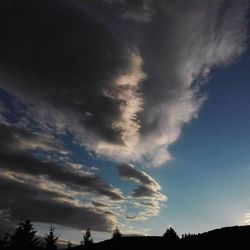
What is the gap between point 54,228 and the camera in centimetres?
7712

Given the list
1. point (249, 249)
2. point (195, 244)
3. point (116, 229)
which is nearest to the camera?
point (249, 249)

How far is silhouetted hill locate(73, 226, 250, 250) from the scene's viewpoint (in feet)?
88.5

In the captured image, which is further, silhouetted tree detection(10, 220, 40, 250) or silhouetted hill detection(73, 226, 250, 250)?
silhouetted tree detection(10, 220, 40, 250)

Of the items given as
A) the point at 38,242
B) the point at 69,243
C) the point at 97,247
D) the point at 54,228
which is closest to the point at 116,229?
the point at 69,243

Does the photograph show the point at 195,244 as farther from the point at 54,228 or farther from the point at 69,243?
the point at 69,243

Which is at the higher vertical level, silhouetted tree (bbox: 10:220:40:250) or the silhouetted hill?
silhouetted tree (bbox: 10:220:40:250)

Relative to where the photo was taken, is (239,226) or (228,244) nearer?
(228,244)

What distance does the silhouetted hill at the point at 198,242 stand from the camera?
26975 mm

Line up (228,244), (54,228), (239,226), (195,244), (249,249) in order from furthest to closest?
(54,228) < (239,226) < (195,244) < (228,244) < (249,249)

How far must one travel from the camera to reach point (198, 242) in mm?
29469

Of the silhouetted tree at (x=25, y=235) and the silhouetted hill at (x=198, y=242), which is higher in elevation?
the silhouetted tree at (x=25, y=235)

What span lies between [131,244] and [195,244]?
592cm

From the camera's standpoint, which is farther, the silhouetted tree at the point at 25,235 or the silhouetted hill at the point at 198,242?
the silhouetted tree at the point at 25,235

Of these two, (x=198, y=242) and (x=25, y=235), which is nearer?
(x=198, y=242)
